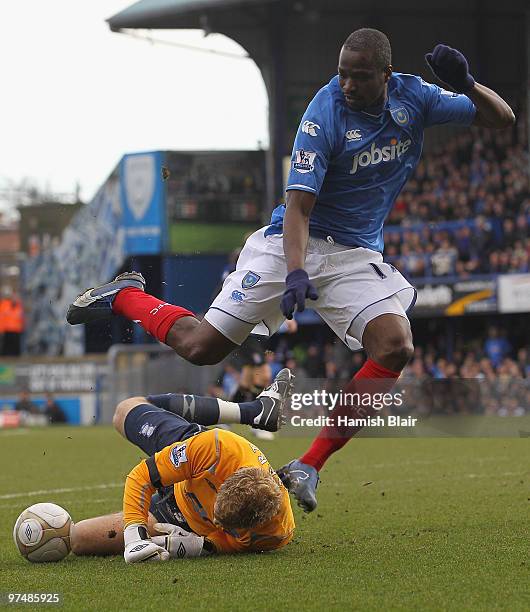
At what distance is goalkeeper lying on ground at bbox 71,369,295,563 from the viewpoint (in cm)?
519

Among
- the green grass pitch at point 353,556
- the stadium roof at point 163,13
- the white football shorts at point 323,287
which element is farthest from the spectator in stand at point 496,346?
the white football shorts at point 323,287

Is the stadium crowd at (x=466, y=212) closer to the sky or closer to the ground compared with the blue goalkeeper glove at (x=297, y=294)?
closer to the sky

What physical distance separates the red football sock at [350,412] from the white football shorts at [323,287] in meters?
0.23

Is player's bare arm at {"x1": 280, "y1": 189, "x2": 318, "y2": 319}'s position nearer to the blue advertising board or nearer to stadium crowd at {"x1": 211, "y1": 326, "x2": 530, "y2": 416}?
stadium crowd at {"x1": 211, "y1": 326, "x2": 530, "y2": 416}

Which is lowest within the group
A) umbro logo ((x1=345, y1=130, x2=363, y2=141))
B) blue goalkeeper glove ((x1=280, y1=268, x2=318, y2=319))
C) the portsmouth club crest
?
blue goalkeeper glove ((x1=280, y1=268, x2=318, y2=319))

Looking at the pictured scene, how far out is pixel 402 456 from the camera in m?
12.1

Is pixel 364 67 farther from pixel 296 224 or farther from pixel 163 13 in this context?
pixel 163 13

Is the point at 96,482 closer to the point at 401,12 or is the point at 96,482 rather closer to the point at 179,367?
the point at 179,367

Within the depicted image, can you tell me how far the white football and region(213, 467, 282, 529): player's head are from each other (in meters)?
0.92

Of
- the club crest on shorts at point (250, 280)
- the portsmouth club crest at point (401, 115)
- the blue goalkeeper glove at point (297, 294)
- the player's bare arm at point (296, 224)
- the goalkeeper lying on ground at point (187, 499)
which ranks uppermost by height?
the portsmouth club crest at point (401, 115)

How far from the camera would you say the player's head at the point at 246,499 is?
5105 millimetres

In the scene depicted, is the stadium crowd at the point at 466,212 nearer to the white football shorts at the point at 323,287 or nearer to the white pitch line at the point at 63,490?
the white pitch line at the point at 63,490

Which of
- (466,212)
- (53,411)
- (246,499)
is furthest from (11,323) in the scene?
(246,499)

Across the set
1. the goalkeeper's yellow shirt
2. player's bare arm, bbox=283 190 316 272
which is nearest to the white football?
the goalkeeper's yellow shirt
